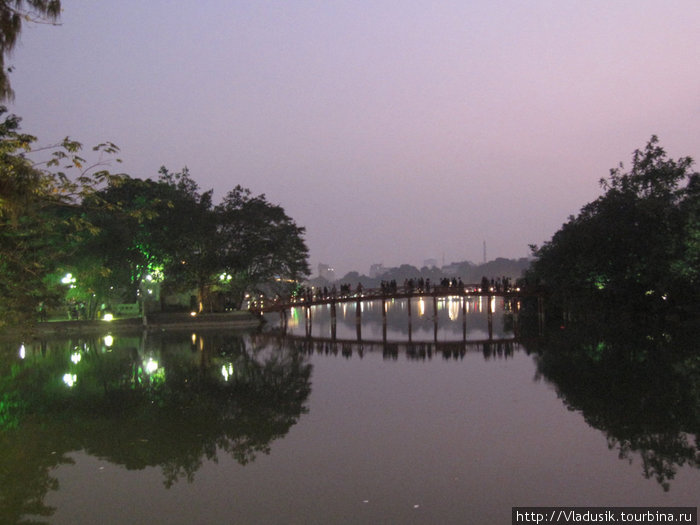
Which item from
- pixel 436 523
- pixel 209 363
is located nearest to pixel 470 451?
pixel 436 523

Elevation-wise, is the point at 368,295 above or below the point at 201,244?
below

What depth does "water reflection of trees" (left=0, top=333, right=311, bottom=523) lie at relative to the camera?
9.84 m

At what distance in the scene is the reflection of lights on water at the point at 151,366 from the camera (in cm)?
2012

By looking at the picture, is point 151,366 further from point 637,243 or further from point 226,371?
point 637,243

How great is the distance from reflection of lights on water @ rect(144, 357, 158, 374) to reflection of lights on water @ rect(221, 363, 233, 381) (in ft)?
7.08

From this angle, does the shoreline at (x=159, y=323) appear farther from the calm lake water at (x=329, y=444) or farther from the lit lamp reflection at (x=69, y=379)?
the lit lamp reflection at (x=69, y=379)

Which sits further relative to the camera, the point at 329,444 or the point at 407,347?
the point at 407,347

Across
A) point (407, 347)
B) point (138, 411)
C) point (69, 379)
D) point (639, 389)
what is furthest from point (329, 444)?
point (407, 347)

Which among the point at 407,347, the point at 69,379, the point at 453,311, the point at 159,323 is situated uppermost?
the point at 159,323

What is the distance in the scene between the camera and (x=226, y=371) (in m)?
20.1

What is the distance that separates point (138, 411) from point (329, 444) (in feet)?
16.3

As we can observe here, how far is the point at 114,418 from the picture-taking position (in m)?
13.0

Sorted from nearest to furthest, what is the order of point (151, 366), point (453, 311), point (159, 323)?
point (151, 366) → point (159, 323) → point (453, 311)

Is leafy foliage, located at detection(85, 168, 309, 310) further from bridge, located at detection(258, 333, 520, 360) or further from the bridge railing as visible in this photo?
bridge, located at detection(258, 333, 520, 360)
